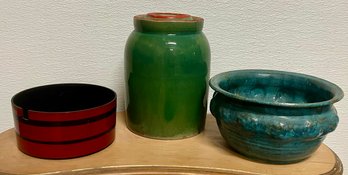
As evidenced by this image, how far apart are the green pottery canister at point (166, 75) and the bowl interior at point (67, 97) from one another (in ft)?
0.17

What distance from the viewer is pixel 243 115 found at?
511mm

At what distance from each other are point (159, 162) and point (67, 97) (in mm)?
225

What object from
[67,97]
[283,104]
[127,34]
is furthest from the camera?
[127,34]

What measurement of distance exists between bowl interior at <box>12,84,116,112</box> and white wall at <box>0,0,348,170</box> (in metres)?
0.14

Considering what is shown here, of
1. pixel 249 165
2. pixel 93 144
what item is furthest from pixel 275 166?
pixel 93 144

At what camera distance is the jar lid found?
0.58 meters

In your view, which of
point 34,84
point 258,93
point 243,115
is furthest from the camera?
point 34,84

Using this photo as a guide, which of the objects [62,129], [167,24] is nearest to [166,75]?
[167,24]

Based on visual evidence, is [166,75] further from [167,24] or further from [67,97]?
[67,97]

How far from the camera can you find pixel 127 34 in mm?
748

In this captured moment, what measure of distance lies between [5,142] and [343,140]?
73 cm

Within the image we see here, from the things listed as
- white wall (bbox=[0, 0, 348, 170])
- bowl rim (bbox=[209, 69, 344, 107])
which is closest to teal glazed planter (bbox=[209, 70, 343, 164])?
bowl rim (bbox=[209, 69, 344, 107])

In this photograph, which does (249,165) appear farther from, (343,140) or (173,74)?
(343,140)

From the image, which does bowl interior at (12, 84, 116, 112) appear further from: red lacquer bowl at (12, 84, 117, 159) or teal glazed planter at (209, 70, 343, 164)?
teal glazed planter at (209, 70, 343, 164)
